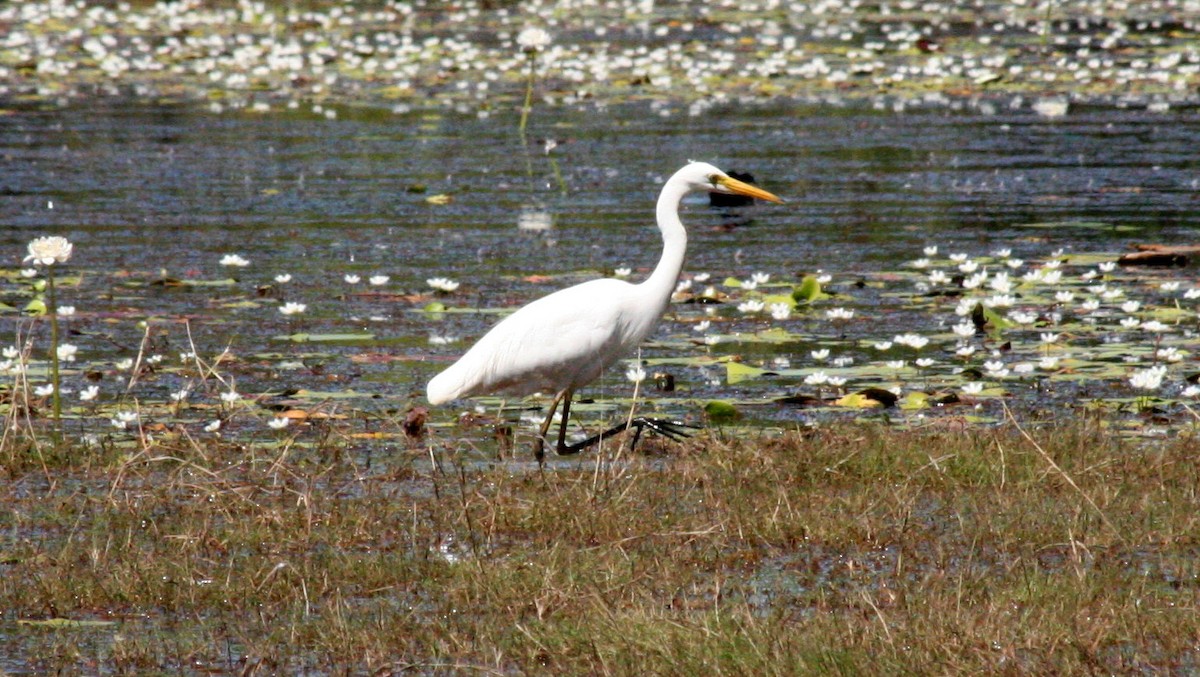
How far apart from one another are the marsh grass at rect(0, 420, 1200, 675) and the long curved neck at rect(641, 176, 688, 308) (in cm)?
64

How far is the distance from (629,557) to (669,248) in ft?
7.06

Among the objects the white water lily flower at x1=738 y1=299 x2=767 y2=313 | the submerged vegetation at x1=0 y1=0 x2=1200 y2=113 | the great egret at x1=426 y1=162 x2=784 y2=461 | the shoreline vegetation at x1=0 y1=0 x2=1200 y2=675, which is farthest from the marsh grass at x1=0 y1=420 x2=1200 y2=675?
the submerged vegetation at x1=0 y1=0 x2=1200 y2=113

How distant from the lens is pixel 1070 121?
17.1 meters

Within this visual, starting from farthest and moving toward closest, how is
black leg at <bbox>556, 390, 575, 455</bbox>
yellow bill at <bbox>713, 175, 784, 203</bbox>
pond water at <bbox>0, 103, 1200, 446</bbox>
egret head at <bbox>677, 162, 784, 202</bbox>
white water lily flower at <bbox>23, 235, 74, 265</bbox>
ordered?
1. pond water at <bbox>0, 103, 1200, 446</bbox>
2. yellow bill at <bbox>713, 175, 784, 203</bbox>
3. egret head at <bbox>677, 162, 784, 202</bbox>
4. black leg at <bbox>556, 390, 575, 455</bbox>
5. white water lily flower at <bbox>23, 235, 74, 265</bbox>

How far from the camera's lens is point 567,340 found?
7.28 m

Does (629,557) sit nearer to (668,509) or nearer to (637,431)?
(668,509)

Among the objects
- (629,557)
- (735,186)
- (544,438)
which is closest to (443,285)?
(735,186)

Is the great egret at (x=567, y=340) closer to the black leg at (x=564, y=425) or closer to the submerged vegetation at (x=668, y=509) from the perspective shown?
the black leg at (x=564, y=425)

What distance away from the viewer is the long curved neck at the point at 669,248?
738 cm

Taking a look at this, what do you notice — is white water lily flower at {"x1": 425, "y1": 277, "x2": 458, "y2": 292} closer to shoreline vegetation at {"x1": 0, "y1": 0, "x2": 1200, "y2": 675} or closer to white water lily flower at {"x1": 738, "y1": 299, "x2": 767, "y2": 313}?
shoreline vegetation at {"x1": 0, "y1": 0, "x2": 1200, "y2": 675}

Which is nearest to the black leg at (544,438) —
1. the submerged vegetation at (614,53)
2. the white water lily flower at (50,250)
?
the white water lily flower at (50,250)

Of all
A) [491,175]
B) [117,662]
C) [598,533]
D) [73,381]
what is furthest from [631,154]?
[117,662]

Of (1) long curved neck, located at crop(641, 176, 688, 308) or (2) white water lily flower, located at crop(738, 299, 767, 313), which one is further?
(2) white water lily flower, located at crop(738, 299, 767, 313)

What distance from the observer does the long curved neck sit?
7375 millimetres
